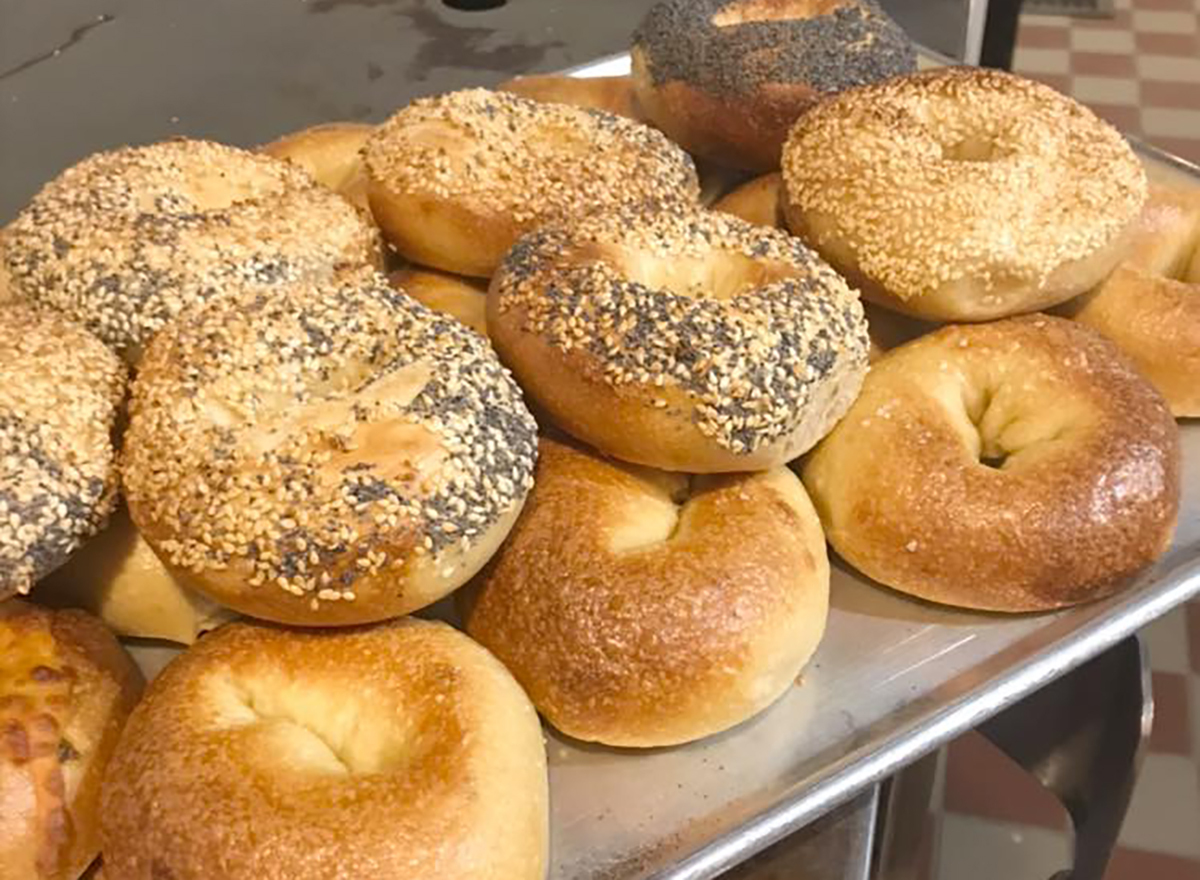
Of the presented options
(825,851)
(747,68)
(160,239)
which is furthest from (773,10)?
(825,851)

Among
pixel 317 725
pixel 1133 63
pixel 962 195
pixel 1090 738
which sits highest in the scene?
pixel 962 195

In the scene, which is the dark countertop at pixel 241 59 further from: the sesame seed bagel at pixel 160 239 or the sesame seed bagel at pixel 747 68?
the sesame seed bagel at pixel 160 239

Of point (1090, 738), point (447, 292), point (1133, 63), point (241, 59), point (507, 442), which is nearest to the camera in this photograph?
→ point (507, 442)

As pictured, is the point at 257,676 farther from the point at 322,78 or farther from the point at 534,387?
the point at 322,78

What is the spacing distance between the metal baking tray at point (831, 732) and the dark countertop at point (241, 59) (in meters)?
1.69

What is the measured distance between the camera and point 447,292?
1.60 metres

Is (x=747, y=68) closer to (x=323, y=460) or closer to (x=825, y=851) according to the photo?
(x=323, y=460)

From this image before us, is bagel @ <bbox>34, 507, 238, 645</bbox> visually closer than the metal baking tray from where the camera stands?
No

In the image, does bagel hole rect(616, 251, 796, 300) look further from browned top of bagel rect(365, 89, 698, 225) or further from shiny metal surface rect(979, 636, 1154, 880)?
shiny metal surface rect(979, 636, 1154, 880)

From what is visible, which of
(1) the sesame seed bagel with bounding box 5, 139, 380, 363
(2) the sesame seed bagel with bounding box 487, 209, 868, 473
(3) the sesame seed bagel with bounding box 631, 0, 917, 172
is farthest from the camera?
(3) the sesame seed bagel with bounding box 631, 0, 917, 172

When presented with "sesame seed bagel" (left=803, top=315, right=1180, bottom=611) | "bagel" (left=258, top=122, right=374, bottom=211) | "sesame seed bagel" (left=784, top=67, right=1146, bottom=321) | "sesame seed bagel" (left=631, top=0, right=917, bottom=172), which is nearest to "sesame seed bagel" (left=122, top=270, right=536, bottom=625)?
"sesame seed bagel" (left=803, top=315, right=1180, bottom=611)

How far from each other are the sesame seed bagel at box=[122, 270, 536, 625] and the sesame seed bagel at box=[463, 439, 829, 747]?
0.09 metres

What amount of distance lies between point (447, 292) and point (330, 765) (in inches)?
27.1

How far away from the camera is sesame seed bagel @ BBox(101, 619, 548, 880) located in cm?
102
